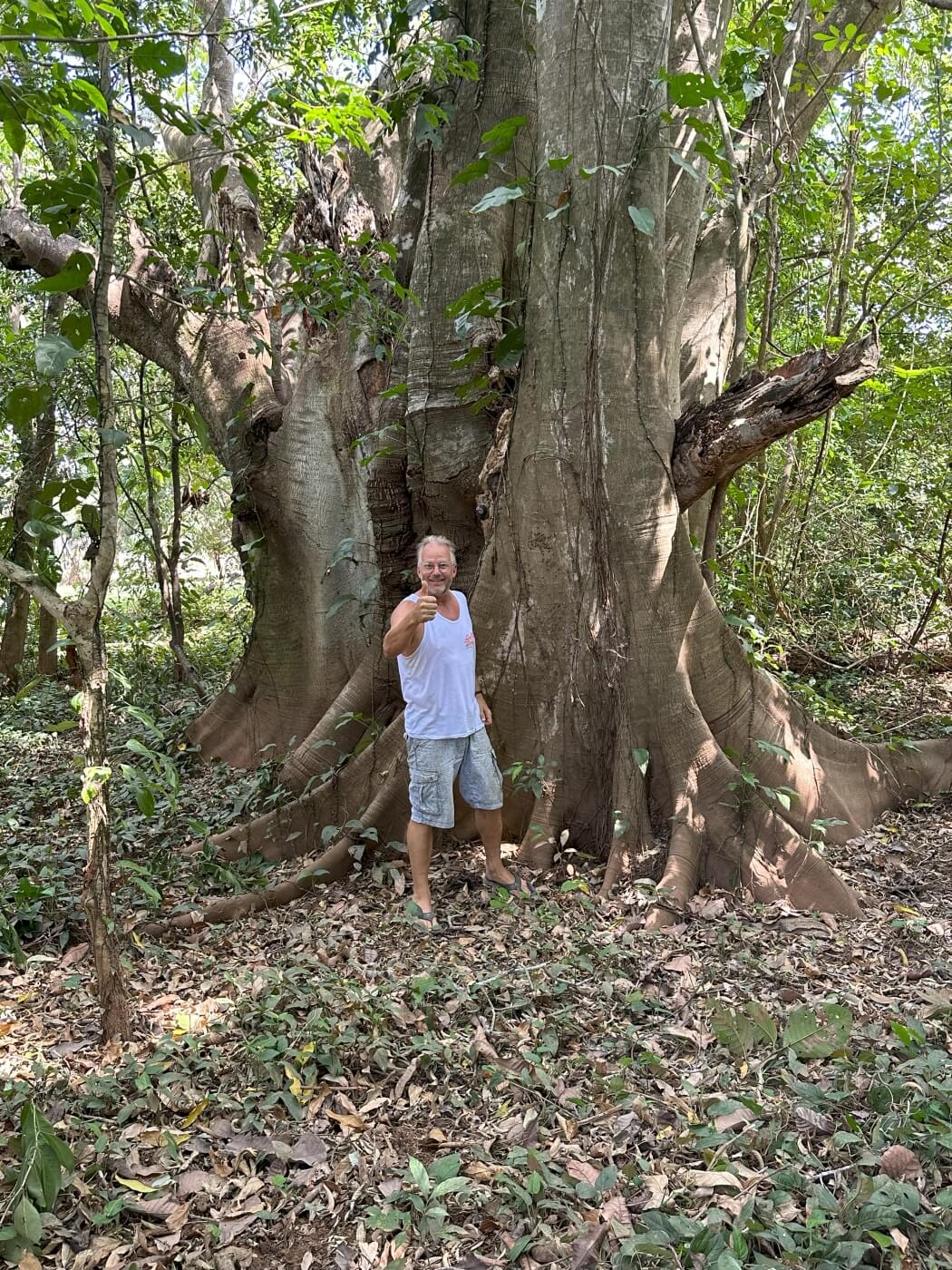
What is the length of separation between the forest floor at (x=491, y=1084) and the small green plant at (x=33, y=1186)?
0.01m

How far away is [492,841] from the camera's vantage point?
428 cm

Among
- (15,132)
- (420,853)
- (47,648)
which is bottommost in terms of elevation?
(420,853)

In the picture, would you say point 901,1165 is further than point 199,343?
No

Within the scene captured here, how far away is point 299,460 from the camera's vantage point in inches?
229

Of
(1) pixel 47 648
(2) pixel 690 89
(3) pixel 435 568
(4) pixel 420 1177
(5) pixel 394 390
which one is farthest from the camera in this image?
(1) pixel 47 648

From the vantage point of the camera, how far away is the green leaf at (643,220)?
3.98m

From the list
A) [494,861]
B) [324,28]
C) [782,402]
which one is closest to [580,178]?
[782,402]

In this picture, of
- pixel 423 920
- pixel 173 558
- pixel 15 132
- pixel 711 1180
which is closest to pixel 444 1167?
pixel 711 1180

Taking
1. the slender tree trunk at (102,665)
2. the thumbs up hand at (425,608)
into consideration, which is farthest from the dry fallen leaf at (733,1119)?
the thumbs up hand at (425,608)

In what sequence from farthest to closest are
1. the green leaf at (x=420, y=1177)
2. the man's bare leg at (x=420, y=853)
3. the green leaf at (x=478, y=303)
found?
the green leaf at (x=478, y=303), the man's bare leg at (x=420, y=853), the green leaf at (x=420, y=1177)

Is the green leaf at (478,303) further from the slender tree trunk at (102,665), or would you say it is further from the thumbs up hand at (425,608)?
the slender tree trunk at (102,665)

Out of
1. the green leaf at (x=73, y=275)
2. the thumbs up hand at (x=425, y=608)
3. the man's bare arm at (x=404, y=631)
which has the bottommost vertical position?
the man's bare arm at (x=404, y=631)

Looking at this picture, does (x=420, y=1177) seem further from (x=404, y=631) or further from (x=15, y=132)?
(x=15, y=132)

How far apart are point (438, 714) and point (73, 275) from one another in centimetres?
217
